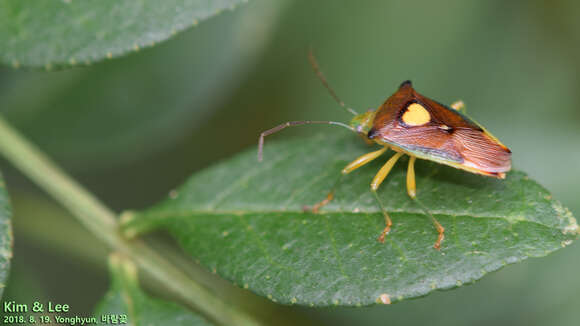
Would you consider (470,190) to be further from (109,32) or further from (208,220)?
(109,32)

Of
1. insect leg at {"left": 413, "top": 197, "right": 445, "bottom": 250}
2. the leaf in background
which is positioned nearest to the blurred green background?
the leaf in background

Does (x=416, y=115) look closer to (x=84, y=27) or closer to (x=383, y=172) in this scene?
(x=383, y=172)

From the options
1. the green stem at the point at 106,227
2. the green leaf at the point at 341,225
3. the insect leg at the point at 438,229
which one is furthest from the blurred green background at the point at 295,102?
the insect leg at the point at 438,229

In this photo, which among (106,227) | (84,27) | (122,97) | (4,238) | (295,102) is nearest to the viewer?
(4,238)

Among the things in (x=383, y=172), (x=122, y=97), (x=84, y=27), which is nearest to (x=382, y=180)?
(x=383, y=172)

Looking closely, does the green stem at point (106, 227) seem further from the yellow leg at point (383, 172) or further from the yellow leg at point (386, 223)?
the yellow leg at point (383, 172)

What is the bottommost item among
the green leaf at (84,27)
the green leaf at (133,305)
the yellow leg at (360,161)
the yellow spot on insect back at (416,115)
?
the green leaf at (133,305)

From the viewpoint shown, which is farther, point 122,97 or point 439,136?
point 122,97
